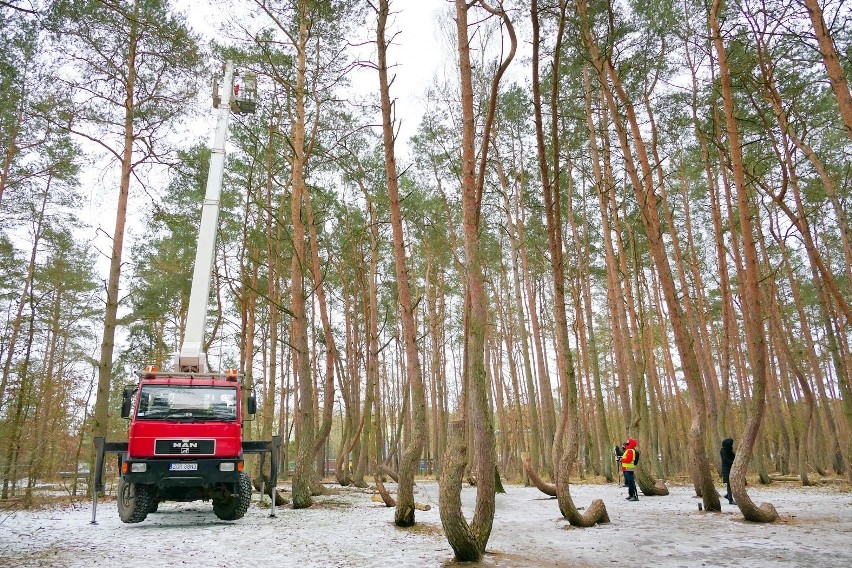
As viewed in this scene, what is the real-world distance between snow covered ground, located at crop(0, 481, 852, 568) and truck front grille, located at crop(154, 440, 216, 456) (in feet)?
3.52

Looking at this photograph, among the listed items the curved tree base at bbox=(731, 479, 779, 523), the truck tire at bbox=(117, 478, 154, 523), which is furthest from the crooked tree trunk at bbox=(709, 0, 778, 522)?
the truck tire at bbox=(117, 478, 154, 523)

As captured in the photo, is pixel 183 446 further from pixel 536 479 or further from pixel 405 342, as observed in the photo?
pixel 536 479

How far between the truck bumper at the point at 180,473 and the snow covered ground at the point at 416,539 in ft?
2.13

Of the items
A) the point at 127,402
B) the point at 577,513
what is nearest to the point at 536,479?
the point at 577,513

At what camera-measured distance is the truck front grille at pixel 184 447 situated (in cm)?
831

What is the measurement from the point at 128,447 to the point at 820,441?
94.4 feet

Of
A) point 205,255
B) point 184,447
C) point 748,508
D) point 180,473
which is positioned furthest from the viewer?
point 205,255

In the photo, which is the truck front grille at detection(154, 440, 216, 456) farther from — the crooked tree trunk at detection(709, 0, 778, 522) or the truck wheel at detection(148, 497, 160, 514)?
the crooked tree trunk at detection(709, 0, 778, 522)

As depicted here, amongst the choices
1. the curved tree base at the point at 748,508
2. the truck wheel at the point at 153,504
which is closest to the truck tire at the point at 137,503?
the truck wheel at the point at 153,504

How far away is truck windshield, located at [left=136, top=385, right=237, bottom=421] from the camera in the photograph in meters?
8.59

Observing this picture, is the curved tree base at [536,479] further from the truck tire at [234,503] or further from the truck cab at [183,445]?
the truck cab at [183,445]

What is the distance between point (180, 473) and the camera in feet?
27.0

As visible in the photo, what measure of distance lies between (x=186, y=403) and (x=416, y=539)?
4.47m

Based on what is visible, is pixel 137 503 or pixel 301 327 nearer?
pixel 137 503
